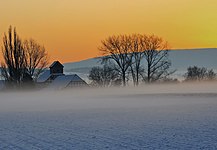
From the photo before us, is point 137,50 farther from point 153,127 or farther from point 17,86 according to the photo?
point 153,127

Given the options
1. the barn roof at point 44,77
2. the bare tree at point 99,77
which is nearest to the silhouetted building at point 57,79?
the barn roof at point 44,77

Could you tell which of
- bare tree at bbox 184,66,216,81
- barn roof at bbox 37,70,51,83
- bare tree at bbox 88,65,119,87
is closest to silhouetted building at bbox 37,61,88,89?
barn roof at bbox 37,70,51,83

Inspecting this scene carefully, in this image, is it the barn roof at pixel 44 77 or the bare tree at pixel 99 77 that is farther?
the bare tree at pixel 99 77

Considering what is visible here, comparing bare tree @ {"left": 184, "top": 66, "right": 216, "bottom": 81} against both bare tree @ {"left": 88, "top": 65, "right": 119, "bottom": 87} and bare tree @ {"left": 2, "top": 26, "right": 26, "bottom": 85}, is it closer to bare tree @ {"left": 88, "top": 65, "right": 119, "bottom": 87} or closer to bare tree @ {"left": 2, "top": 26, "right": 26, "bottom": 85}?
bare tree @ {"left": 88, "top": 65, "right": 119, "bottom": 87}

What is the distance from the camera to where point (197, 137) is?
623 inches

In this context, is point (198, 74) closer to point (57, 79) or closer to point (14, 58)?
point (57, 79)

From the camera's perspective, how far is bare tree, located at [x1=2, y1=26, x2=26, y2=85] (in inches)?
2753

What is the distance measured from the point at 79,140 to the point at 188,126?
603 centimetres

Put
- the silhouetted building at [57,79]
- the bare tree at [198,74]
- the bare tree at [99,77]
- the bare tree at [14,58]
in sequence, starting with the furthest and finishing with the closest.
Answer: the bare tree at [198,74]
the bare tree at [99,77]
the silhouetted building at [57,79]
the bare tree at [14,58]

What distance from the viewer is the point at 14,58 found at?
70438 mm

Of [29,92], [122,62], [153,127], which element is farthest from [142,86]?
[153,127]

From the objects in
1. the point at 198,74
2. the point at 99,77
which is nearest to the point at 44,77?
the point at 99,77

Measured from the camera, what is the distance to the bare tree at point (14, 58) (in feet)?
229

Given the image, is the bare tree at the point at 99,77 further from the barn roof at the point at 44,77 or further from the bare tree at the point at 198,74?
the bare tree at the point at 198,74
